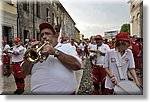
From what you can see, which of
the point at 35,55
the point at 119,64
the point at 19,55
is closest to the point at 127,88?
the point at 119,64

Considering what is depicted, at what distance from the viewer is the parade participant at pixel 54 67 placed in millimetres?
1309

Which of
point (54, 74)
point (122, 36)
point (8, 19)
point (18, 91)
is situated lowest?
point (18, 91)

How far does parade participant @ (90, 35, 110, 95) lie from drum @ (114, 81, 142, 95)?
127 millimetres

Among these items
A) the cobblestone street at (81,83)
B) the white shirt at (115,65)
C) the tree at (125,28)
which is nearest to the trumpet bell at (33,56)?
the cobblestone street at (81,83)

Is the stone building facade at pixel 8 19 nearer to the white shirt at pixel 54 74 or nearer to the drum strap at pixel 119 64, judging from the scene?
the white shirt at pixel 54 74

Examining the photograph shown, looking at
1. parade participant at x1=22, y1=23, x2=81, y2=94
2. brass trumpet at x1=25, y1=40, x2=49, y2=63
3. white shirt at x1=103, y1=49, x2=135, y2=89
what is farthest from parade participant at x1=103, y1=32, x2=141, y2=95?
brass trumpet at x1=25, y1=40, x2=49, y2=63

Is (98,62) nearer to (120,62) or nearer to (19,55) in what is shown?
(120,62)

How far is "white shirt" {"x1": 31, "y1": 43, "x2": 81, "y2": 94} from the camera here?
1.34m

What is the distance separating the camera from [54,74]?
135cm

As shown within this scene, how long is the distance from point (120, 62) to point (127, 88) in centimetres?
16

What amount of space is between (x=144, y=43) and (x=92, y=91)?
1.47 ft

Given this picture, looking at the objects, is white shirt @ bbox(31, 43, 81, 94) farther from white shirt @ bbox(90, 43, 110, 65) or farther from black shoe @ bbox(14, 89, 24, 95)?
white shirt @ bbox(90, 43, 110, 65)

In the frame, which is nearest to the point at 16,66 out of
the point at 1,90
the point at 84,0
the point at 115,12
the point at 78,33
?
the point at 1,90

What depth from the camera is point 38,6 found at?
1.67 meters
